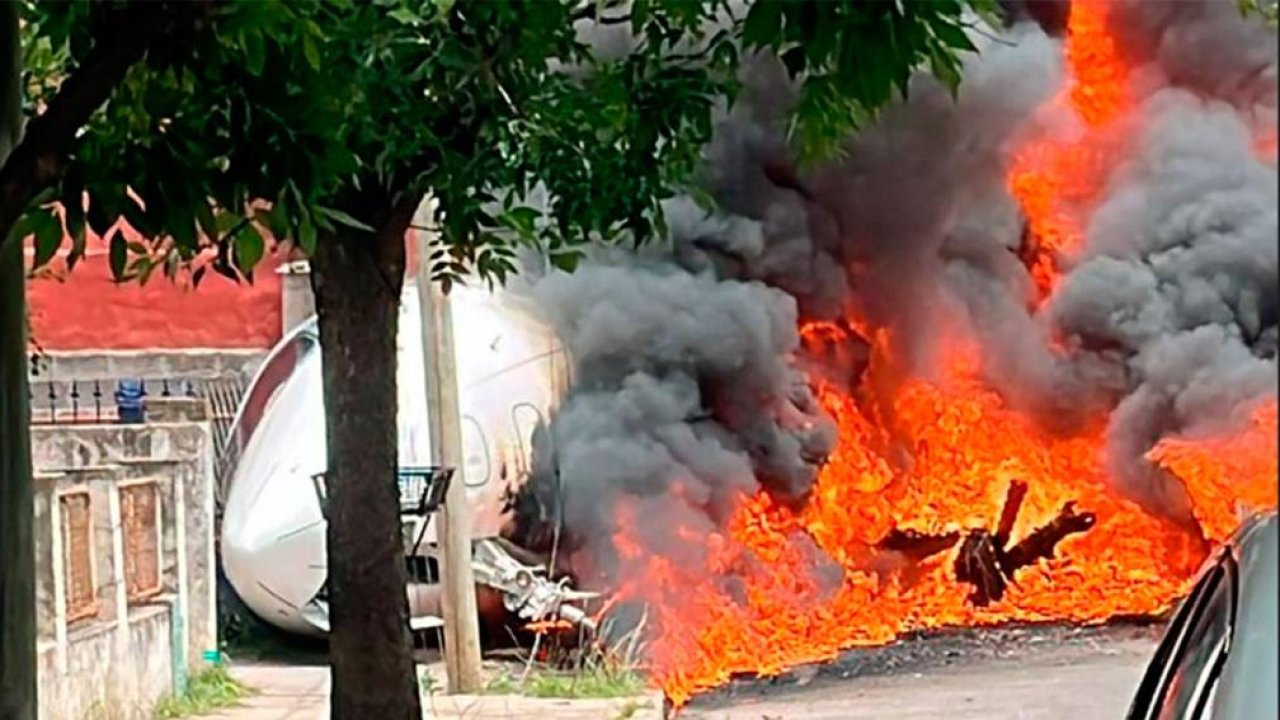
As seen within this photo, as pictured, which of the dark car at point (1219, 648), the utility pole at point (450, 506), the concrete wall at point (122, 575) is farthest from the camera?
the utility pole at point (450, 506)

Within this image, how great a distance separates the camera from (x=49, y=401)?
673 centimetres

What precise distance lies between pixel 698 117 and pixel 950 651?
11.9 ft

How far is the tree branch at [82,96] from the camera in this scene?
4.99ft

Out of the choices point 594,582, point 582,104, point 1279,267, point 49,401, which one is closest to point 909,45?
point 1279,267

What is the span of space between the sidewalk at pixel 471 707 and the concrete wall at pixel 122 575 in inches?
11.6

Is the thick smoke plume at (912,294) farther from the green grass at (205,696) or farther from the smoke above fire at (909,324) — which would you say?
the green grass at (205,696)

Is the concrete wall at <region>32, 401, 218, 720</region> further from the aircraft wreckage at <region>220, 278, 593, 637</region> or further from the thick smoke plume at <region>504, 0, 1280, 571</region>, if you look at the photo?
the thick smoke plume at <region>504, 0, 1280, 571</region>

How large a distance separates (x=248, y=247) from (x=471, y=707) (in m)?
4.01

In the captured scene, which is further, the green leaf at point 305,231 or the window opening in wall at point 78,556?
the window opening in wall at point 78,556

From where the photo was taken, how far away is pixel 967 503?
6922mm

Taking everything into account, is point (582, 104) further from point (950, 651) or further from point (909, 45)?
point (950, 651)

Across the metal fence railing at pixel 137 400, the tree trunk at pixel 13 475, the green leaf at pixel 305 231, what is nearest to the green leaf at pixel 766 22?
the green leaf at pixel 305 231

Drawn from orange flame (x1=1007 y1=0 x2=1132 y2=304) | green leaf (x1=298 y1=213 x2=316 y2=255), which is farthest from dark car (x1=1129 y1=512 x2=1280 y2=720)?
orange flame (x1=1007 y1=0 x2=1132 y2=304)

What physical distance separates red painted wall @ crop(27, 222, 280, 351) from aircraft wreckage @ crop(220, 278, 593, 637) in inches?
29.1
